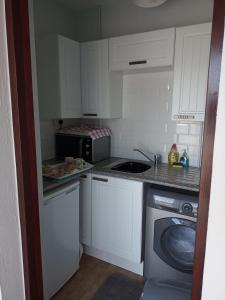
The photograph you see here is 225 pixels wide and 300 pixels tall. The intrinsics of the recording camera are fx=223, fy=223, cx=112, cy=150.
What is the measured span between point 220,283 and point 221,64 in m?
0.69

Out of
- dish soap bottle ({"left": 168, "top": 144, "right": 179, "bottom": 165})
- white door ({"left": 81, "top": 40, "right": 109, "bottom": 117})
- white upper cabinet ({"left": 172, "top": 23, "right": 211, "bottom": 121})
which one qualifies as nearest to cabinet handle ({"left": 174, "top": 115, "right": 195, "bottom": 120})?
white upper cabinet ({"left": 172, "top": 23, "right": 211, "bottom": 121})

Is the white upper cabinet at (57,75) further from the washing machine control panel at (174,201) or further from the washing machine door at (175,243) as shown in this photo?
the washing machine door at (175,243)

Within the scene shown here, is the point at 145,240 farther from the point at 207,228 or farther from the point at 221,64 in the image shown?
the point at 221,64

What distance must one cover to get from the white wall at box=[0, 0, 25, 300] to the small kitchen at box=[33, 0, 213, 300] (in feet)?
1.02

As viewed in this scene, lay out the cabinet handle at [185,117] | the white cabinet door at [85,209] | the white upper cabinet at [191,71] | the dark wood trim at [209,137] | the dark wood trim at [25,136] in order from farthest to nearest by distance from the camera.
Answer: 1. the white cabinet door at [85,209]
2. the cabinet handle at [185,117]
3. the white upper cabinet at [191,71]
4. the dark wood trim at [25,136]
5. the dark wood trim at [209,137]

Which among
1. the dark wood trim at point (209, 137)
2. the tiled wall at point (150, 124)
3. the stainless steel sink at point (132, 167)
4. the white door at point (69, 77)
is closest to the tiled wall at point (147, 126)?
the tiled wall at point (150, 124)

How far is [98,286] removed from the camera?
1852 mm

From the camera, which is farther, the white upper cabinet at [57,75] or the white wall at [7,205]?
the white upper cabinet at [57,75]

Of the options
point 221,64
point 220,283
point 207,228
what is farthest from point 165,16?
point 220,283

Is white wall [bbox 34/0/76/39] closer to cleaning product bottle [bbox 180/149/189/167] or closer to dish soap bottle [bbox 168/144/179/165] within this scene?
dish soap bottle [bbox 168/144/179/165]

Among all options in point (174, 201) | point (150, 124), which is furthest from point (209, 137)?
point (150, 124)

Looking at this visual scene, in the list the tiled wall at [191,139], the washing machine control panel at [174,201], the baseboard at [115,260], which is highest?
the tiled wall at [191,139]

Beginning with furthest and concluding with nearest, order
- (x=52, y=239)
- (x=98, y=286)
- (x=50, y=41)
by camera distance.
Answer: (x=50, y=41) < (x=98, y=286) < (x=52, y=239)

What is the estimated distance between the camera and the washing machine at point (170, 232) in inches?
64.7
